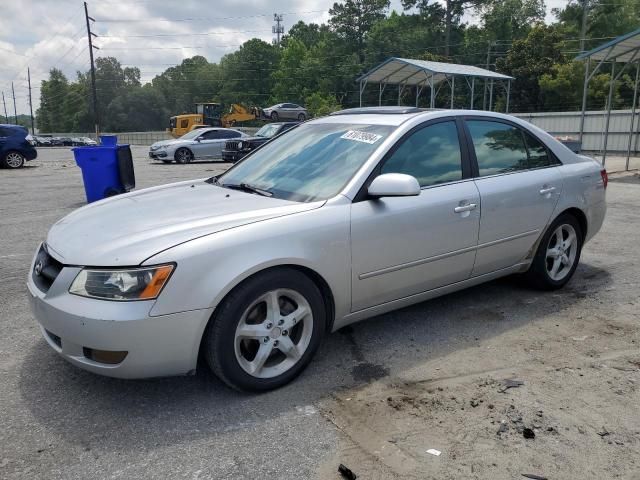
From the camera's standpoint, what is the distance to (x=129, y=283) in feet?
8.55

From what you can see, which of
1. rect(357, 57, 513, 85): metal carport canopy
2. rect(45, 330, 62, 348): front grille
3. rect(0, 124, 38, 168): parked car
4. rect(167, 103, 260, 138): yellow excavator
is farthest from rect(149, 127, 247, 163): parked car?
rect(167, 103, 260, 138): yellow excavator

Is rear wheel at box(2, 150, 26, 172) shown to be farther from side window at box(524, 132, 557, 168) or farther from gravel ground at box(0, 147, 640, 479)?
side window at box(524, 132, 557, 168)

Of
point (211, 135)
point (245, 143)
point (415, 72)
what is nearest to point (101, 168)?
point (245, 143)

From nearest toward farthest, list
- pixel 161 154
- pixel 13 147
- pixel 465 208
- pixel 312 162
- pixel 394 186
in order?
pixel 394 186 → pixel 312 162 → pixel 465 208 → pixel 13 147 → pixel 161 154

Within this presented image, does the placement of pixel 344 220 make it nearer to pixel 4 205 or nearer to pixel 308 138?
pixel 308 138

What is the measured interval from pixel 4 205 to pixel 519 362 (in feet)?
32.0

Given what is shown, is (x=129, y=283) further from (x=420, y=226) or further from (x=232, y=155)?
(x=232, y=155)

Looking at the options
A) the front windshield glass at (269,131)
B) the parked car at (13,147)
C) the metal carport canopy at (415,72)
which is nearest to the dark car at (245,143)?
the front windshield glass at (269,131)

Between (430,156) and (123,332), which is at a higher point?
(430,156)

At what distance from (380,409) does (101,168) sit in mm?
7779

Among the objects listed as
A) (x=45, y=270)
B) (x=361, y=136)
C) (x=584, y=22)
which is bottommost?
(x=45, y=270)

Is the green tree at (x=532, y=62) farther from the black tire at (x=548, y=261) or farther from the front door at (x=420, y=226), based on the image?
the front door at (x=420, y=226)

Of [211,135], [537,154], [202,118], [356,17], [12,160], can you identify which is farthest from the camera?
[356,17]

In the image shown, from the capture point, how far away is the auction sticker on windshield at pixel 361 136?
3.60m
